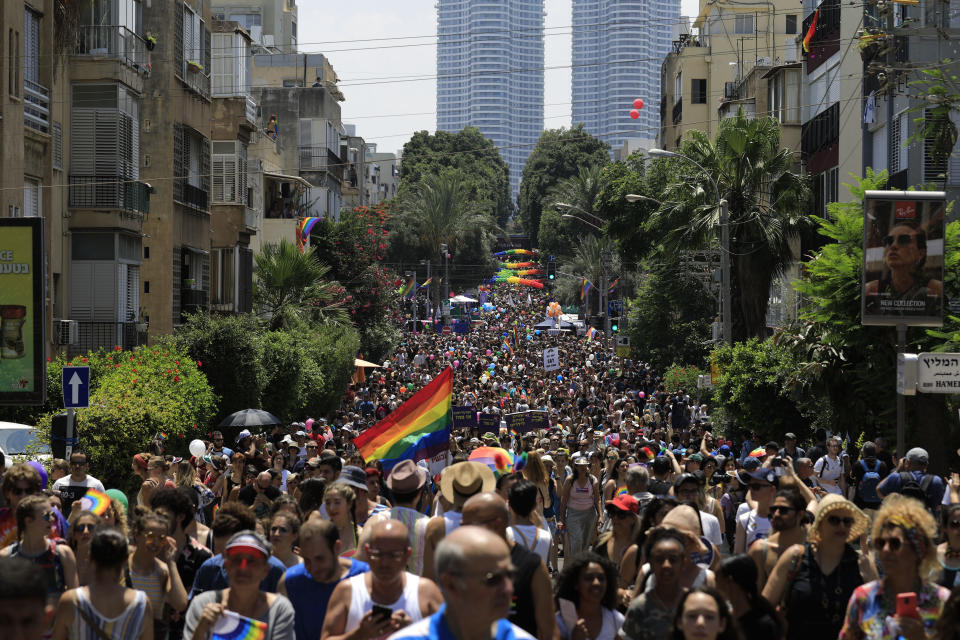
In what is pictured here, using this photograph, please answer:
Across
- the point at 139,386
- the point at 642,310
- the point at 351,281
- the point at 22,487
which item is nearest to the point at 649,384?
the point at 642,310

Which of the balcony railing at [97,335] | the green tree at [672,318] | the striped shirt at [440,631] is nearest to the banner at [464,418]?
the balcony railing at [97,335]

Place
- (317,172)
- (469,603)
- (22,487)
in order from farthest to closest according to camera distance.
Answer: (317,172)
(22,487)
(469,603)

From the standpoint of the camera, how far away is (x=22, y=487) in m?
8.31

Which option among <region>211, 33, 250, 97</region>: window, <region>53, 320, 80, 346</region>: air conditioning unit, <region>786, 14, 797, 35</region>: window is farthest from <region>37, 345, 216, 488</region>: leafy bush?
<region>786, 14, 797, 35</region>: window

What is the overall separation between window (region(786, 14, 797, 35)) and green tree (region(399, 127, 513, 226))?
4450 centimetres

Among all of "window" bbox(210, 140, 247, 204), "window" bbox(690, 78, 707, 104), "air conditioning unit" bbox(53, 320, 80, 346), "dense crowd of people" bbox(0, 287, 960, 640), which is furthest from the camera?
"window" bbox(690, 78, 707, 104)

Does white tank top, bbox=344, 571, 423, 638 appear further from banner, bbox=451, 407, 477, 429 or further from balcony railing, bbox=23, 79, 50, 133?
balcony railing, bbox=23, 79, 50, 133

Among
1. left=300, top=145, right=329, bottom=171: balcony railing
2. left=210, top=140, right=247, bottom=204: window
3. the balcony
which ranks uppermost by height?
left=300, top=145, right=329, bottom=171: balcony railing

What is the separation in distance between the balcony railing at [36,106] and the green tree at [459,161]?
265 ft

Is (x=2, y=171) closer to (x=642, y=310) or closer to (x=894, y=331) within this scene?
(x=894, y=331)

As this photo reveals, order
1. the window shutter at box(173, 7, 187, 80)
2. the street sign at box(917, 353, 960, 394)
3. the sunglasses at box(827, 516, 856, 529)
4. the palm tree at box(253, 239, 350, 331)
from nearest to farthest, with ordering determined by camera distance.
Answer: the sunglasses at box(827, 516, 856, 529)
the street sign at box(917, 353, 960, 394)
the window shutter at box(173, 7, 187, 80)
the palm tree at box(253, 239, 350, 331)

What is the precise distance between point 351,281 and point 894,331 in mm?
35152

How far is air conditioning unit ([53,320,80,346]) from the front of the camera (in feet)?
82.3

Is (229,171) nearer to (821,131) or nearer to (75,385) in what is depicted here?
(821,131)
